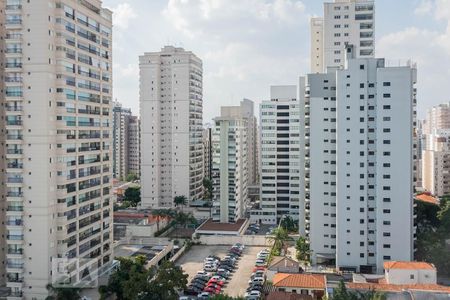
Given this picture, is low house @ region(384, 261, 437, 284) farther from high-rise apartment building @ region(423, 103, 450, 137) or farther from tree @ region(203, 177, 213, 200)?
high-rise apartment building @ region(423, 103, 450, 137)

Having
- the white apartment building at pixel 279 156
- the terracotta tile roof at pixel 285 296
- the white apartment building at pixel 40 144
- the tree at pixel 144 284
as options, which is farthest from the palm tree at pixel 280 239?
the white apartment building at pixel 40 144

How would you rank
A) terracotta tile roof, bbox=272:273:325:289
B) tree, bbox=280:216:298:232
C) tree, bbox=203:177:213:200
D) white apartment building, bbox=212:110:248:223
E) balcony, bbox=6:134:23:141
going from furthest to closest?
tree, bbox=203:177:213:200
white apartment building, bbox=212:110:248:223
tree, bbox=280:216:298:232
terracotta tile roof, bbox=272:273:325:289
balcony, bbox=6:134:23:141

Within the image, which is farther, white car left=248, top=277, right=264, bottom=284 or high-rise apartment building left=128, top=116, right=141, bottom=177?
high-rise apartment building left=128, top=116, right=141, bottom=177

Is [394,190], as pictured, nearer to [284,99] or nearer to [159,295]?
[159,295]

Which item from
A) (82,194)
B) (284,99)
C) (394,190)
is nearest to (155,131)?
(284,99)

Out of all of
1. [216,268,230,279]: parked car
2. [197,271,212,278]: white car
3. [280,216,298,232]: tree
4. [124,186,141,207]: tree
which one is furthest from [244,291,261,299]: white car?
[124,186,141,207]: tree

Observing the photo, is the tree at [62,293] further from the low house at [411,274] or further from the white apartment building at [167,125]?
the white apartment building at [167,125]

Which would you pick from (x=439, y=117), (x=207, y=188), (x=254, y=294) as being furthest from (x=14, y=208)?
(x=439, y=117)

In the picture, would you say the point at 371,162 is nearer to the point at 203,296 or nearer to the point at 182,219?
the point at 203,296
